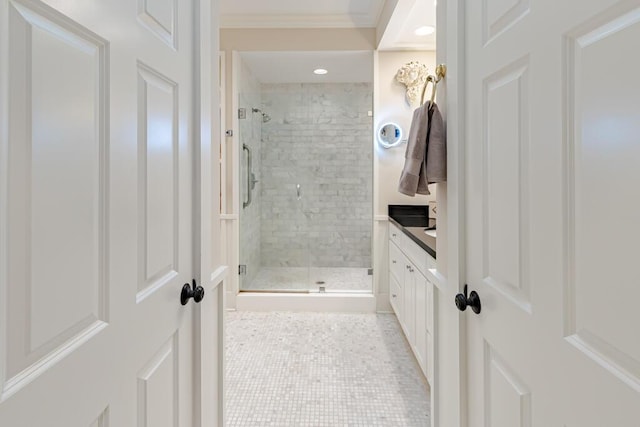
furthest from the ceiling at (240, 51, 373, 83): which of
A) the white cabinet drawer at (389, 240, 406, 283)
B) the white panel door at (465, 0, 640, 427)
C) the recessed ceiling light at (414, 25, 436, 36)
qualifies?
the white panel door at (465, 0, 640, 427)

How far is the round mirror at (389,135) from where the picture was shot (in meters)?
3.32

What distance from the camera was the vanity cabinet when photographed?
6.43 ft

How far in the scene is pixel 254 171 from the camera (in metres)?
3.93

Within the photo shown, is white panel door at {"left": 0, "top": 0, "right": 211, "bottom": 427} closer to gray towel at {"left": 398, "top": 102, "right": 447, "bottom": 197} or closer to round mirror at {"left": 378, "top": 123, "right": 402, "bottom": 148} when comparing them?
gray towel at {"left": 398, "top": 102, "right": 447, "bottom": 197}

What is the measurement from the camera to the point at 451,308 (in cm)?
118

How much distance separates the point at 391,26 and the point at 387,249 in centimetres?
185

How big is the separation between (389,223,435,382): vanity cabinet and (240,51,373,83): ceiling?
1616 millimetres

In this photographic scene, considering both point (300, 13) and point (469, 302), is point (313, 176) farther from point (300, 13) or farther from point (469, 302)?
point (469, 302)

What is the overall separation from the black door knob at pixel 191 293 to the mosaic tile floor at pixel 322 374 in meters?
0.99

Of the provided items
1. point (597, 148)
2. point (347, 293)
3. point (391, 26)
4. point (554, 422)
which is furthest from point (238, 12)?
point (554, 422)

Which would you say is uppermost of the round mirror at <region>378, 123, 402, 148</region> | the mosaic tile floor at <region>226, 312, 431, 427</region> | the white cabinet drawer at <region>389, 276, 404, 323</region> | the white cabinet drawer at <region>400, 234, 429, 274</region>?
the round mirror at <region>378, 123, 402, 148</region>

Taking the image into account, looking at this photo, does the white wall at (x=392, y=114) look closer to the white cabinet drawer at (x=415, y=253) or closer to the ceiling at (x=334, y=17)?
the ceiling at (x=334, y=17)

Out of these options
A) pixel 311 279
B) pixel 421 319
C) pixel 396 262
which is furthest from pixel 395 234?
pixel 311 279

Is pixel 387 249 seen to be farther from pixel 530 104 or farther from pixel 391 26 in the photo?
pixel 530 104
